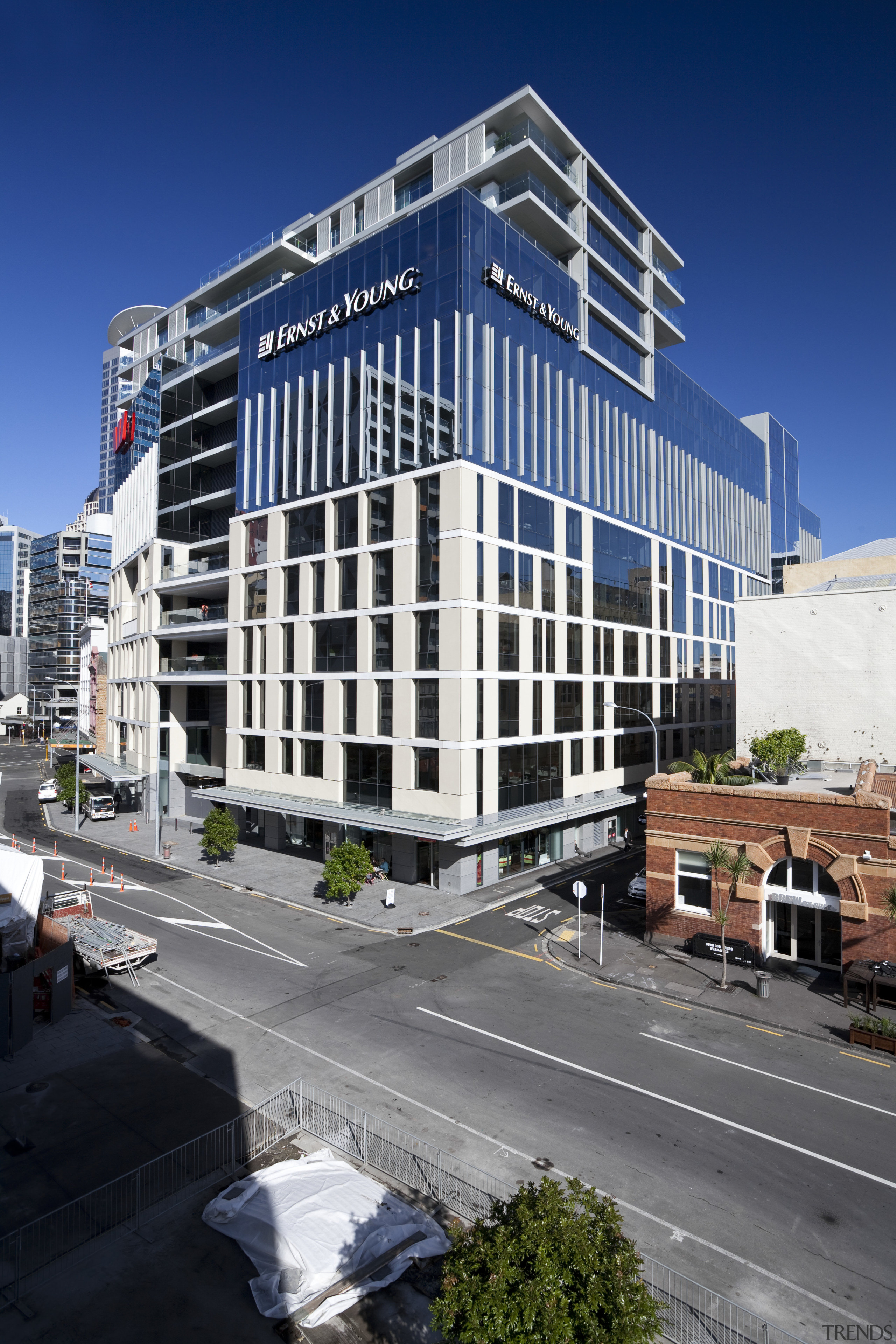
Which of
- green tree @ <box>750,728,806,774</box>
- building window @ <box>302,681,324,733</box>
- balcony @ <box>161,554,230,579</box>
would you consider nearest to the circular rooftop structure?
balcony @ <box>161,554,230,579</box>

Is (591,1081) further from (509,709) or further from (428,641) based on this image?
(428,641)

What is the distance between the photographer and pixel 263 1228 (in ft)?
40.0

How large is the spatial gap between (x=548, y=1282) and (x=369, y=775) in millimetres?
32428

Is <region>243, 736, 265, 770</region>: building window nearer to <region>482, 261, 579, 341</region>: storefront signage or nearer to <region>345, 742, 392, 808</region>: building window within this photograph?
<region>345, 742, 392, 808</region>: building window

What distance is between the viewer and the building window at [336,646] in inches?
1624

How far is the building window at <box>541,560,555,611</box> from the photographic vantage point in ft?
140

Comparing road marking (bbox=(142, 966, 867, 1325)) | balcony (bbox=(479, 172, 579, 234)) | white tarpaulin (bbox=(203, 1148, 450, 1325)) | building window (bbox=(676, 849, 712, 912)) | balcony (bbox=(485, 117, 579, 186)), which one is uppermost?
balcony (bbox=(485, 117, 579, 186))

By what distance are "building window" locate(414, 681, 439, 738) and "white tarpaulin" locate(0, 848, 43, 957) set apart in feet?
59.8

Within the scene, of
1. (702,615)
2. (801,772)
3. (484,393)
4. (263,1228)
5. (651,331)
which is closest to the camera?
(263,1228)

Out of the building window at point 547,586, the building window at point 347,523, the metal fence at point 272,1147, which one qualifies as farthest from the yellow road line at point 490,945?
the building window at point 347,523

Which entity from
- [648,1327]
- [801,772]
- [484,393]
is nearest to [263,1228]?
[648,1327]

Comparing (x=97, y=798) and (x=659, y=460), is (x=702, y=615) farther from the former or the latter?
(x=97, y=798)

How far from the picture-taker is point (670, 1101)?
17625mm

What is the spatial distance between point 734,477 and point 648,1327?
3079 inches
